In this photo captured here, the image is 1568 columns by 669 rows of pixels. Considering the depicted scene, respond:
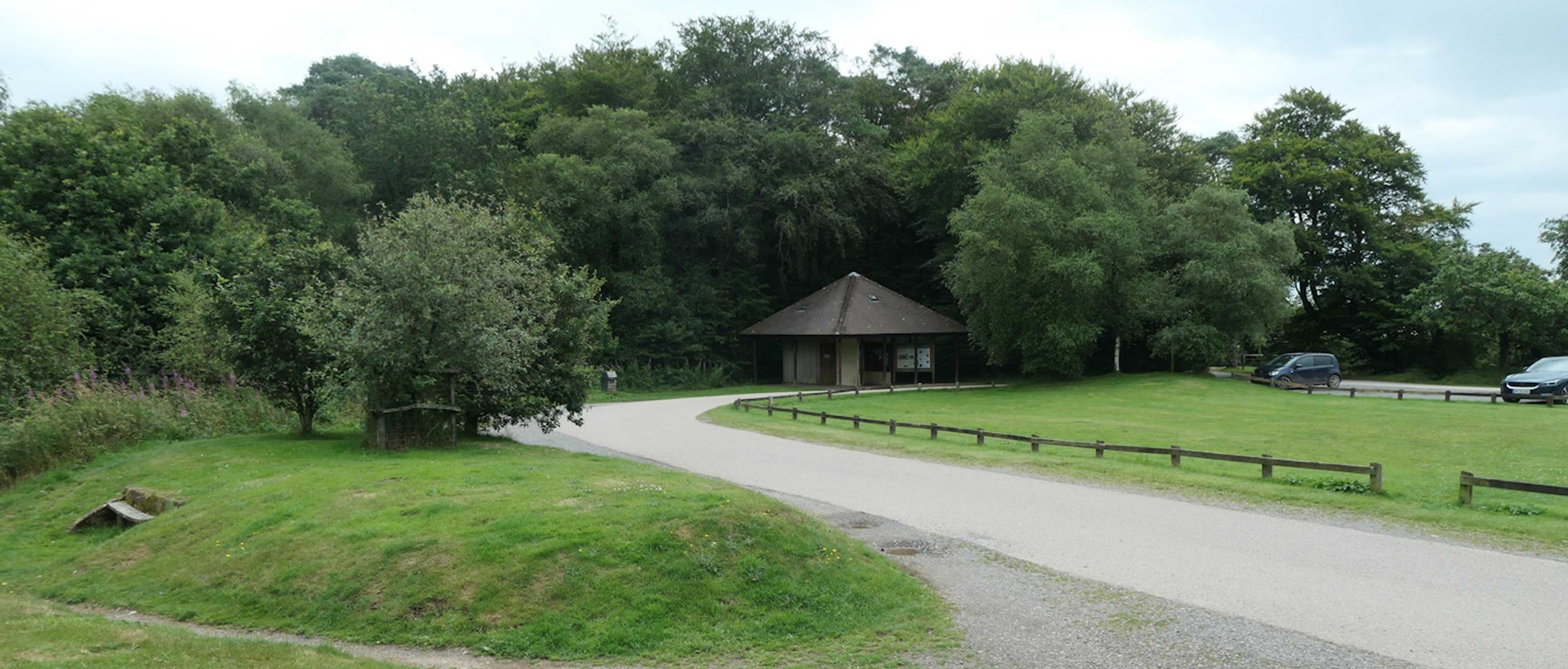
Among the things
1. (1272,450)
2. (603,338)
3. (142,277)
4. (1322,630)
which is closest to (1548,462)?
(1272,450)

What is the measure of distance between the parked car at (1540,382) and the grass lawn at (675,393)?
1031 inches

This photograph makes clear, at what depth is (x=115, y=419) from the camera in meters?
17.2

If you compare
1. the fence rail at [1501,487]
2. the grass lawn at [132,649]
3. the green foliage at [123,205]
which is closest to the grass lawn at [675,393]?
the green foliage at [123,205]

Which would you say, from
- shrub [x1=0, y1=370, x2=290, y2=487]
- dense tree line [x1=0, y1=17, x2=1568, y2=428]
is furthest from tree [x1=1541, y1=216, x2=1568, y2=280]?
shrub [x1=0, y1=370, x2=290, y2=487]

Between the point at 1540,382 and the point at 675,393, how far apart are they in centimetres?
3089

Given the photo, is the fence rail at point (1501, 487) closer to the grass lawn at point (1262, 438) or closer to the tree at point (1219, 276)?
the grass lawn at point (1262, 438)

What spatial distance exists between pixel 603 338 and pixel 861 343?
23.7 m

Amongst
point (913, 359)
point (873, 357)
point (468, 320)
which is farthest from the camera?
point (873, 357)

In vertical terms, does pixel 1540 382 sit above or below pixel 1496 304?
below

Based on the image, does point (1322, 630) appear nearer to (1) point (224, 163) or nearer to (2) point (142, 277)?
(2) point (142, 277)

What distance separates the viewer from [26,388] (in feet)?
59.1

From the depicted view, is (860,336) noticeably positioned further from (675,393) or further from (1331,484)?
(1331,484)

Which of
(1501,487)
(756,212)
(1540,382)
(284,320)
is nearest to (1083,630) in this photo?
(1501,487)

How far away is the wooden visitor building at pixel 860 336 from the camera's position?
42.8m
